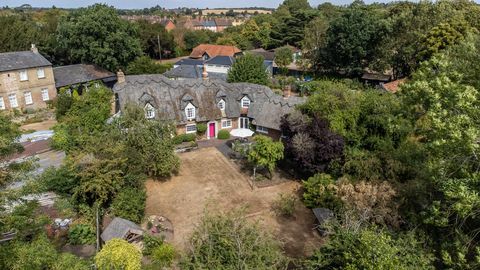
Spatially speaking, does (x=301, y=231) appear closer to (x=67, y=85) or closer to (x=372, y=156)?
(x=372, y=156)

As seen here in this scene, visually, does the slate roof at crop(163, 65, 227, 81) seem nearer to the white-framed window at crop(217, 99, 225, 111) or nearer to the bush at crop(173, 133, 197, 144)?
the white-framed window at crop(217, 99, 225, 111)

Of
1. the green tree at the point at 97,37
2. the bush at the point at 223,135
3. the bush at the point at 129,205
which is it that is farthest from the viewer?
the green tree at the point at 97,37

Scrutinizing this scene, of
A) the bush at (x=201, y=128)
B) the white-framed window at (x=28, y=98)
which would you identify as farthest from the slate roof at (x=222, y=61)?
the white-framed window at (x=28, y=98)

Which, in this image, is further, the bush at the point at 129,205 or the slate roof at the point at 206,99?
the slate roof at the point at 206,99

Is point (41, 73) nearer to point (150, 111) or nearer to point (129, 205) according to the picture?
point (150, 111)

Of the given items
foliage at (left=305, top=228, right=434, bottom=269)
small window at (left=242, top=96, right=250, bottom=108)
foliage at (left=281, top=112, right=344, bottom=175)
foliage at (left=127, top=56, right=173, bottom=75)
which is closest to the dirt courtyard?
foliage at (left=281, top=112, right=344, bottom=175)

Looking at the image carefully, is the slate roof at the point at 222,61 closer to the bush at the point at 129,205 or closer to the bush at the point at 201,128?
the bush at the point at 201,128

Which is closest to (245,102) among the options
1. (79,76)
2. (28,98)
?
(79,76)
